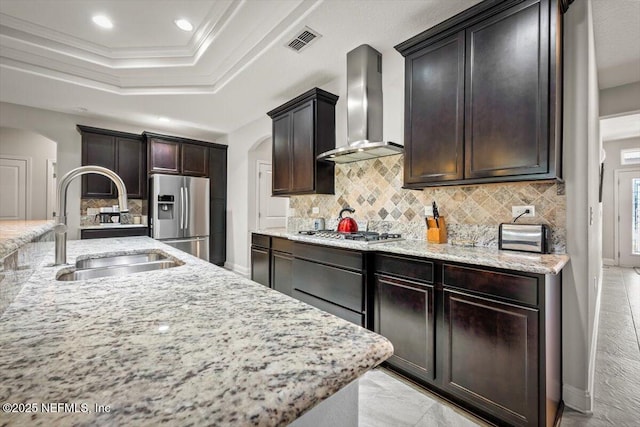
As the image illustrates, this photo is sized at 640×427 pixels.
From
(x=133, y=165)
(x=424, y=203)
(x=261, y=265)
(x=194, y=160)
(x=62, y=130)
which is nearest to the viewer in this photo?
(x=424, y=203)

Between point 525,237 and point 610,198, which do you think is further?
point 610,198

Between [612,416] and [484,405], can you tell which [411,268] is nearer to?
[484,405]

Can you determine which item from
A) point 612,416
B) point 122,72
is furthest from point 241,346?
point 122,72

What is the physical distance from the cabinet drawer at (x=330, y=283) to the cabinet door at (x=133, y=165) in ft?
12.1

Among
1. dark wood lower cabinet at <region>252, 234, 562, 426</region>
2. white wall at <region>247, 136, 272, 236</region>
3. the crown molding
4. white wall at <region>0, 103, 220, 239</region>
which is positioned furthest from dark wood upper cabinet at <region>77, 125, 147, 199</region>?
dark wood lower cabinet at <region>252, 234, 562, 426</region>

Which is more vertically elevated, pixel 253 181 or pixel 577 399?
pixel 253 181

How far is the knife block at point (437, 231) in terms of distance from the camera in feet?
7.87

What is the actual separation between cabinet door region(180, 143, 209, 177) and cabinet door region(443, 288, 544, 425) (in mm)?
4941

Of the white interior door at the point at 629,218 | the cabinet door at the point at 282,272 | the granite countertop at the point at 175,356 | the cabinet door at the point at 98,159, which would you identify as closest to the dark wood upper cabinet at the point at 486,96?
the cabinet door at the point at 282,272

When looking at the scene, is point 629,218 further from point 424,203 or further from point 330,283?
point 330,283

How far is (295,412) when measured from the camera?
412mm

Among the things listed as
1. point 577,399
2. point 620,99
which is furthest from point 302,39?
point 620,99

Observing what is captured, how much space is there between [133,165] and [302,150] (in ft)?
11.3

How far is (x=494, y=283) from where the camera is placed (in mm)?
1608
